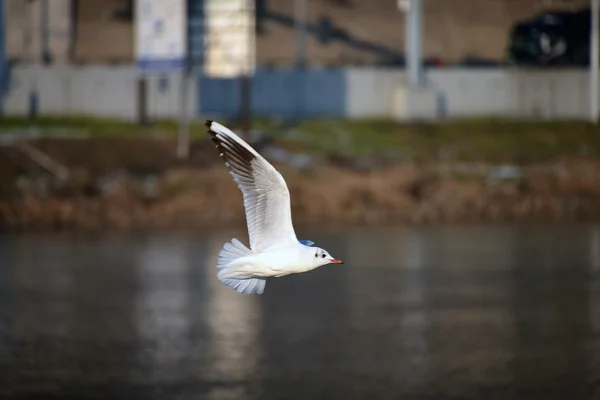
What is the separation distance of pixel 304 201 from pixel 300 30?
10.8m

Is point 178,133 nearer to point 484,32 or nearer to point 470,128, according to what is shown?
point 470,128

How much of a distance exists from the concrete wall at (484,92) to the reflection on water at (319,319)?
6750mm

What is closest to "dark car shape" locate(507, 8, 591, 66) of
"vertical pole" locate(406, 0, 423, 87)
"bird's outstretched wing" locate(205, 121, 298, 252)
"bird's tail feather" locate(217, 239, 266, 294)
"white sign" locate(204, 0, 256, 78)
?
"vertical pole" locate(406, 0, 423, 87)

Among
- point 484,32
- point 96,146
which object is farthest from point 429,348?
point 484,32

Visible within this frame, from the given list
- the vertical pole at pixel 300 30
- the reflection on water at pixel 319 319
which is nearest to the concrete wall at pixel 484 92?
the vertical pole at pixel 300 30

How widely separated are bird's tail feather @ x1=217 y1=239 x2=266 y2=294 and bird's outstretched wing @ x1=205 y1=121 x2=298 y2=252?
0.22m

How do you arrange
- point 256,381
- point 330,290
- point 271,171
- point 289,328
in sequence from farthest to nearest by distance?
point 330,290, point 289,328, point 256,381, point 271,171

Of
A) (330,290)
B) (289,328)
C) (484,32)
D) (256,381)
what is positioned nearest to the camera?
(256,381)

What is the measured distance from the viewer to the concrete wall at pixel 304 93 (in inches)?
1560

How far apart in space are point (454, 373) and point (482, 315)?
14.8 feet

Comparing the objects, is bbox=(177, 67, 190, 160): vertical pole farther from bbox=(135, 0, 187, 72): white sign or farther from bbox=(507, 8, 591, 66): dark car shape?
bbox=(507, 8, 591, 66): dark car shape

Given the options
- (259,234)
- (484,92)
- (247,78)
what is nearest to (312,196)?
(247,78)

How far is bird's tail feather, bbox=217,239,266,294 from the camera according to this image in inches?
498

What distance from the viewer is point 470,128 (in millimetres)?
38188
